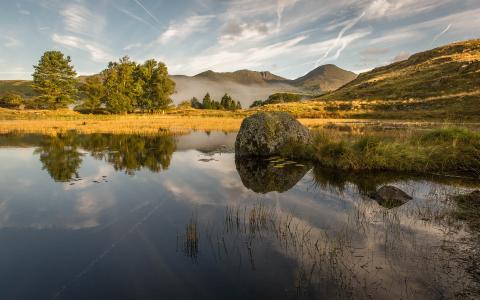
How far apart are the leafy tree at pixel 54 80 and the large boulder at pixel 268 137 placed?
69511mm

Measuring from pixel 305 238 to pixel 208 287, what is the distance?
2.51 m

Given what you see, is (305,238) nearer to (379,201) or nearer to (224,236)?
(224,236)

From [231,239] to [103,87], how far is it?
72.3 metres

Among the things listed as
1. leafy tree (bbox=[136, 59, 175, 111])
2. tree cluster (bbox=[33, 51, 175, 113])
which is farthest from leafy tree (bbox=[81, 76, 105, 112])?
leafy tree (bbox=[136, 59, 175, 111])

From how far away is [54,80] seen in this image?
72.7m

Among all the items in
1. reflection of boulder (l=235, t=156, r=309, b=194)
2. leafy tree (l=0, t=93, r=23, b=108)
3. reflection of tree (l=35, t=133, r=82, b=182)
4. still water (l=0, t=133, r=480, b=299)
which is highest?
leafy tree (l=0, t=93, r=23, b=108)

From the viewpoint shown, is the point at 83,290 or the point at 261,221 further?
the point at 261,221

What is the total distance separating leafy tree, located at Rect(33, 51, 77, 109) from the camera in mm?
70500

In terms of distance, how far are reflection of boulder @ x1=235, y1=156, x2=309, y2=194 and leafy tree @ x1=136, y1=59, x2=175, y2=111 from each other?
68.7 meters

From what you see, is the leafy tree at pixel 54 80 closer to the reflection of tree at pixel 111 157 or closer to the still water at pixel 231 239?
the reflection of tree at pixel 111 157

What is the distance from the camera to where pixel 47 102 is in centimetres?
7094

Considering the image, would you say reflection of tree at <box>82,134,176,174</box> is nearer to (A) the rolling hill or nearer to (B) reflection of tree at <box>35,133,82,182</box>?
(B) reflection of tree at <box>35,133,82,182</box>

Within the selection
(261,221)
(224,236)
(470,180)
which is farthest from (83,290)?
(470,180)

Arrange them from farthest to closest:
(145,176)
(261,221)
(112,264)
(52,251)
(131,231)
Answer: (145,176) → (261,221) → (131,231) → (52,251) → (112,264)
